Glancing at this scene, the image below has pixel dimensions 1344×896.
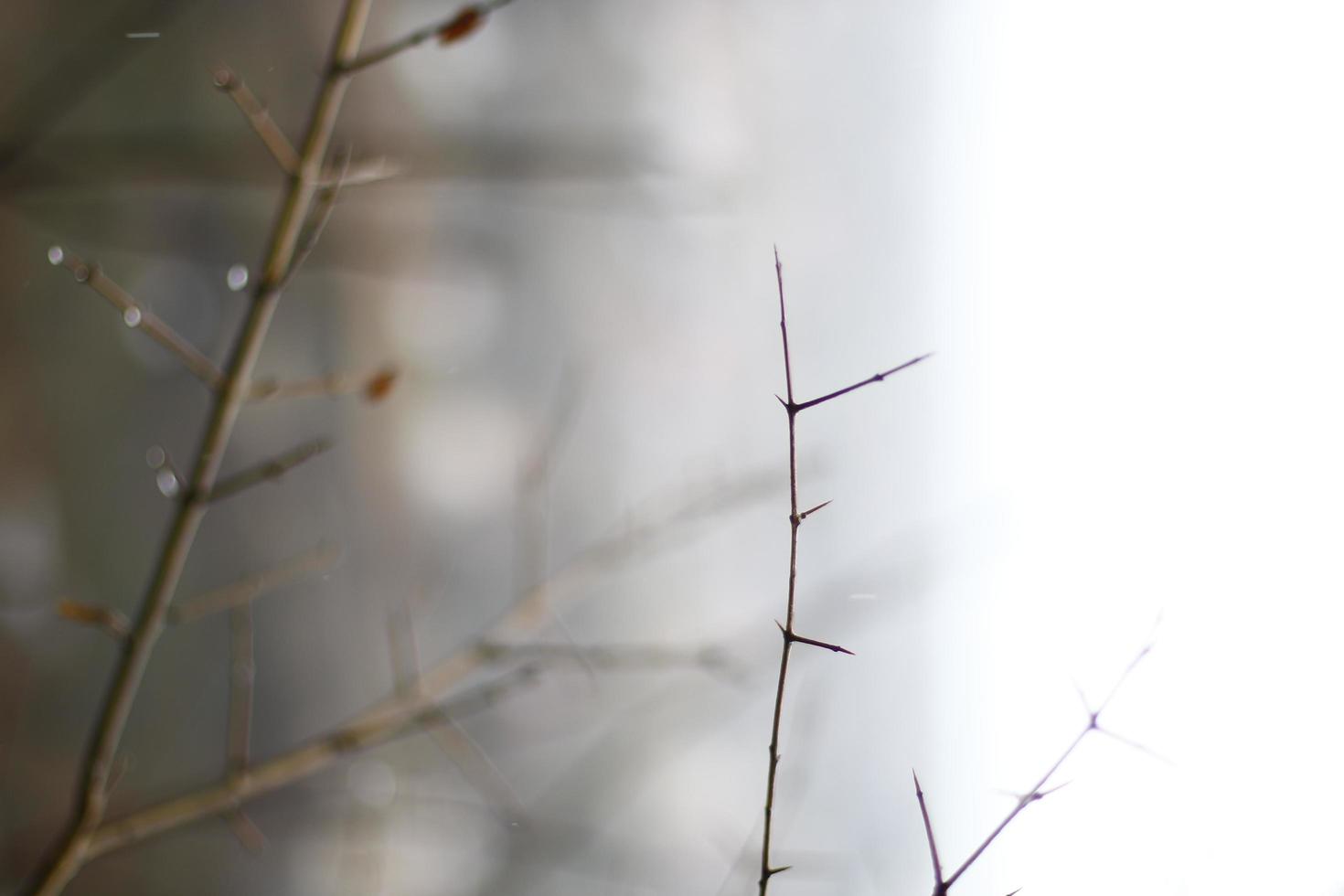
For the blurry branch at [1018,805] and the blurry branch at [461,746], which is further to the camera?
the blurry branch at [461,746]

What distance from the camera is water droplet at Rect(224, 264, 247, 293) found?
0.51 meters

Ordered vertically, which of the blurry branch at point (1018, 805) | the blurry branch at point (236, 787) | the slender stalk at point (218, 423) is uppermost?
the slender stalk at point (218, 423)

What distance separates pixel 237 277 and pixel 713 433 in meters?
0.34

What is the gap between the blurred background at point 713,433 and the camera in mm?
472

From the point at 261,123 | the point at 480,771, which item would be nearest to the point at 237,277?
the point at 261,123

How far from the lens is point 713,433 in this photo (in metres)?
0.70

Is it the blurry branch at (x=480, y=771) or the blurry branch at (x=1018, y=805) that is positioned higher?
the blurry branch at (x=1018, y=805)

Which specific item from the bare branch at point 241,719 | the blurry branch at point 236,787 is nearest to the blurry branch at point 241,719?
the bare branch at point 241,719

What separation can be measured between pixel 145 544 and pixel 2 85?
0.88 ft

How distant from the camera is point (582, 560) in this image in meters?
0.65

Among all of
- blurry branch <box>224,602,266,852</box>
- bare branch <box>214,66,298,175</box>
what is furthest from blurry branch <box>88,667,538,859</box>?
bare branch <box>214,66,298,175</box>

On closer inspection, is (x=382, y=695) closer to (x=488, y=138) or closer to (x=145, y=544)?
(x=145, y=544)

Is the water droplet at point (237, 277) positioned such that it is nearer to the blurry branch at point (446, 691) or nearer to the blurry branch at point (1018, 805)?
the blurry branch at point (446, 691)

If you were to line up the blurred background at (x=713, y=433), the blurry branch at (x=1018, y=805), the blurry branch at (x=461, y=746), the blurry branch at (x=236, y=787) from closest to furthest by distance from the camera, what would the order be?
1. the blurry branch at (x=1018, y=805)
2. the blurry branch at (x=236, y=787)
3. the blurred background at (x=713, y=433)
4. the blurry branch at (x=461, y=746)
